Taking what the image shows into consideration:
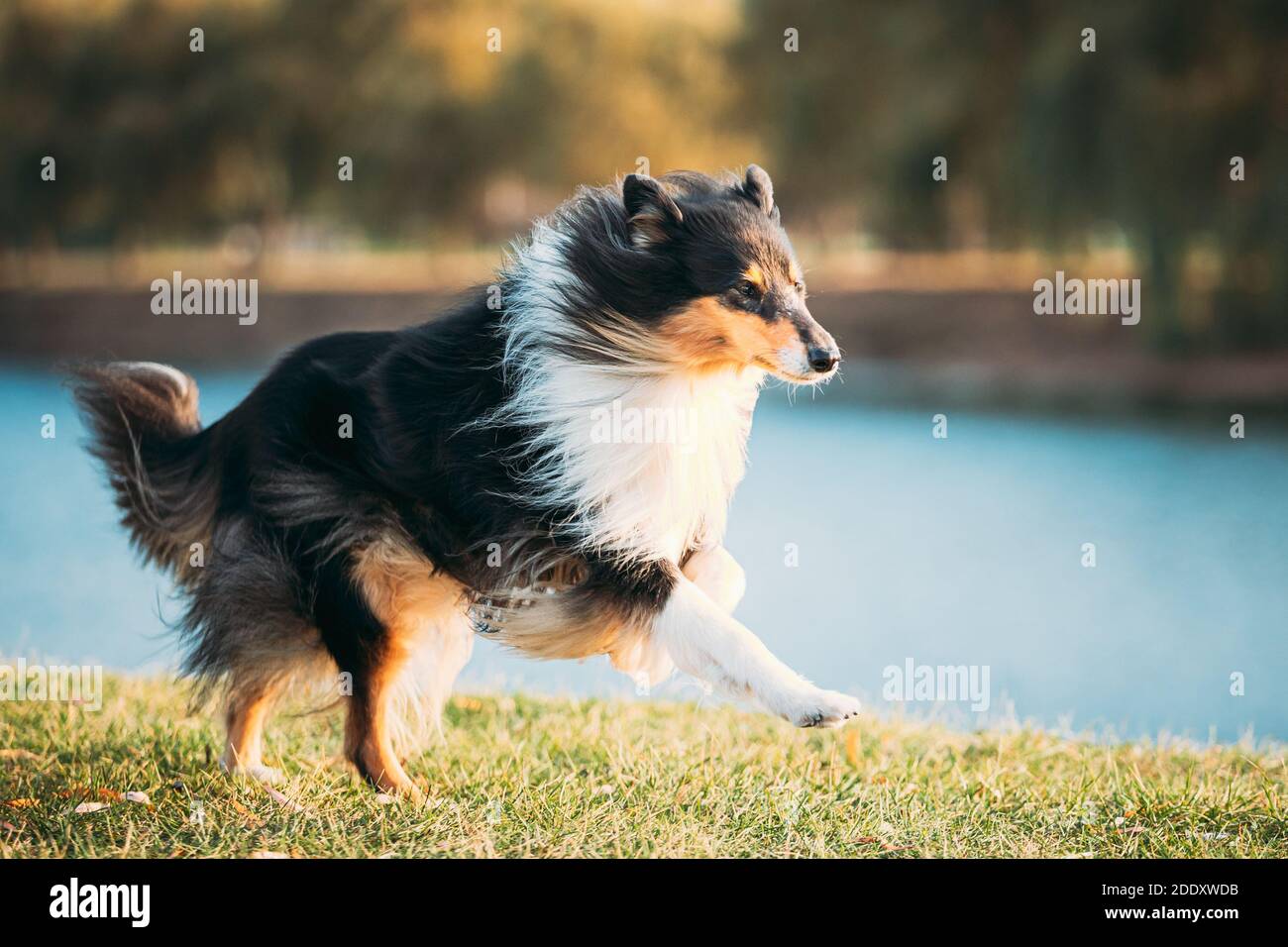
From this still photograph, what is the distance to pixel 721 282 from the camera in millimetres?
4422

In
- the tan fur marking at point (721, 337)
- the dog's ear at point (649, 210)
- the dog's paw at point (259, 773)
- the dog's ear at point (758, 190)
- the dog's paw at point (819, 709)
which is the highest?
the dog's ear at point (758, 190)

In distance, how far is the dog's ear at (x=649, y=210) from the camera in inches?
175

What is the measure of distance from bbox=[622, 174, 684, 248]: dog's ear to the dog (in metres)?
0.01

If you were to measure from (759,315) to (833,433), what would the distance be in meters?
15.3

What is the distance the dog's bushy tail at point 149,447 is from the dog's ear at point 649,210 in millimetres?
1926

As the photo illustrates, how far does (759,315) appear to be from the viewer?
4.38 m

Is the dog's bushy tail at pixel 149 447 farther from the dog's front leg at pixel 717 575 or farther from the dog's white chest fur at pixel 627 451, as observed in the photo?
the dog's front leg at pixel 717 575

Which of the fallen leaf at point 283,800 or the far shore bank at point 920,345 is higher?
the far shore bank at point 920,345

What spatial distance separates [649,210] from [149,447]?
2.25 meters

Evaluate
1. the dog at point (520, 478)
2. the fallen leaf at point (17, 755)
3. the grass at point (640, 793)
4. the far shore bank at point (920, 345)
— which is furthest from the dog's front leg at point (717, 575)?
the far shore bank at point (920, 345)

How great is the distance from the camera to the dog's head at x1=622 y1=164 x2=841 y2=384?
4.37 m

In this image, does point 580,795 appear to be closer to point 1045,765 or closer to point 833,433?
point 1045,765

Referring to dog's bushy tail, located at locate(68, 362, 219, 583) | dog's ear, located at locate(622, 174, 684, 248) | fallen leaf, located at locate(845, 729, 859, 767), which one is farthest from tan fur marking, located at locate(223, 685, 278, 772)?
fallen leaf, located at locate(845, 729, 859, 767)

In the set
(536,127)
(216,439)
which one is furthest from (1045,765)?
(536,127)
